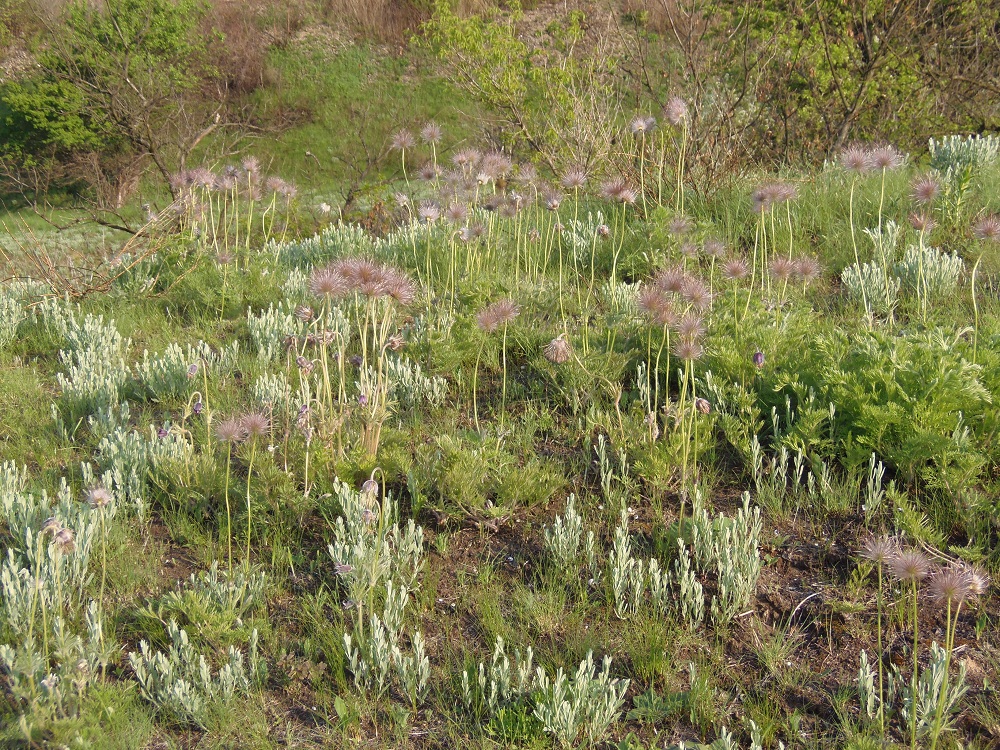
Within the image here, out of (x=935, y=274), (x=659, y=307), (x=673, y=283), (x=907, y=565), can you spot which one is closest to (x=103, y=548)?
(x=659, y=307)

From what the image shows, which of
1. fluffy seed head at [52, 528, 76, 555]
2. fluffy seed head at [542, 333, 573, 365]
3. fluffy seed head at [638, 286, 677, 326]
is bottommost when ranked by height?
fluffy seed head at [52, 528, 76, 555]

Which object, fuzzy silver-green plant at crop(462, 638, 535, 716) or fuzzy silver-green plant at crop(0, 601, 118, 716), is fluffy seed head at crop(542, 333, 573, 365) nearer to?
fuzzy silver-green plant at crop(462, 638, 535, 716)

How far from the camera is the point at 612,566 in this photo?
9.80 ft

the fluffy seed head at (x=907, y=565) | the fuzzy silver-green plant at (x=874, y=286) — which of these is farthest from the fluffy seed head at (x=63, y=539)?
the fuzzy silver-green plant at (x=874, y=286)

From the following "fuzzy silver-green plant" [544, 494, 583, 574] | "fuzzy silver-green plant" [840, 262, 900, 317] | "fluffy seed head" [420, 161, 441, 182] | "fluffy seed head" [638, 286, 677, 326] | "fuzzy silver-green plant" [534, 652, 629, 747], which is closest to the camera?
"fuzzy silver-green plant" [534, 652, 629, 747]

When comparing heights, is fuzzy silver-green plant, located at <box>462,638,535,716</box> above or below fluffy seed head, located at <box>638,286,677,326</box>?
below

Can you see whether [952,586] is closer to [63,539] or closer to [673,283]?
[673,283]

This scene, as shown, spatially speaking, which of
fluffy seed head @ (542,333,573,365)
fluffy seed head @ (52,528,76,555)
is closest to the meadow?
fluffy seed head @ (52,528,76,555)

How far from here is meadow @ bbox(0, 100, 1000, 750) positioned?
258cm

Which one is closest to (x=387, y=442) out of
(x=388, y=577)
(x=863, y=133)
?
(x=388, y=577)

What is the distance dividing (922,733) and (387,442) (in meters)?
2.31

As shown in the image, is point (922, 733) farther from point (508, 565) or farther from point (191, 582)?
point (191, 582)

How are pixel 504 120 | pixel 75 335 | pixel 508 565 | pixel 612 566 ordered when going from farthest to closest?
pixel 504 120 → pixel 75 335 → pixel 508 565 → pixel 612 566

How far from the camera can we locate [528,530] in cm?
341
